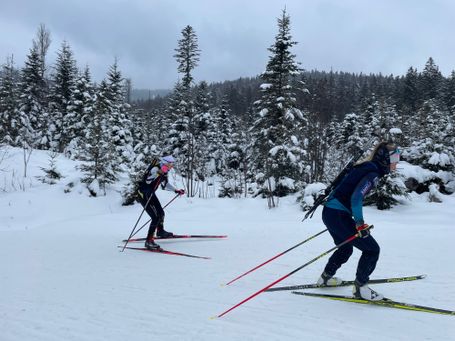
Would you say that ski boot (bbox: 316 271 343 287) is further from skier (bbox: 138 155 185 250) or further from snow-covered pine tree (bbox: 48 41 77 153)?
snow-covered pine tree (bbox: 48 41 77 153)

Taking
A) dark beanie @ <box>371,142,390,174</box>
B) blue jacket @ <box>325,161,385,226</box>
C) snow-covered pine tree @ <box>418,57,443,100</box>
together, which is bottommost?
blue jacket @ <box>325,161,385,226</box>

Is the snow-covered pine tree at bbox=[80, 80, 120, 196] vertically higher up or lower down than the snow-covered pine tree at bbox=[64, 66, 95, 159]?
lower down

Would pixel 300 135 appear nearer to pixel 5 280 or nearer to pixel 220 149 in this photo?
pixel 5 280

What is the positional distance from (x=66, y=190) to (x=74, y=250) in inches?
383

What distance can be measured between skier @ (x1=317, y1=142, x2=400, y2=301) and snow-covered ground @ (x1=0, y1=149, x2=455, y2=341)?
423 mm

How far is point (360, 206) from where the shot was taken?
4.25m

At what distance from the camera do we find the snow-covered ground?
3.82m

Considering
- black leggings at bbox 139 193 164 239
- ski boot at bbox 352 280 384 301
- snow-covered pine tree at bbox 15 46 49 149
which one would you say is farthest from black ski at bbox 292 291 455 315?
snow-covered pine tree at bbox 15 46 49 149

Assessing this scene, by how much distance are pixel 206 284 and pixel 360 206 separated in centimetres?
265

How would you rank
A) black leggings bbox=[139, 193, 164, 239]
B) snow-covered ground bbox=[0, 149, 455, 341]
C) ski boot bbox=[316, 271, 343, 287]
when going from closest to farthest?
1. snow-covered ground bbox=[0, 149, 455, 341]
2. ski boot bbox=[316, 271, 343, 287]
3. black leggings bbox=[139, 193, 164, 239]

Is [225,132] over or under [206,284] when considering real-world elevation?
over

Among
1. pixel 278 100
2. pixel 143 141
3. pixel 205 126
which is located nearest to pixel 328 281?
pixel 278 100

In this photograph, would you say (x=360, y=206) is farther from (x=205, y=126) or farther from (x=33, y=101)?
(x=33, y=101)

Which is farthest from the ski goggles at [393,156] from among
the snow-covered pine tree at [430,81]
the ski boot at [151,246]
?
the snow-covered pine tree at [430,81]
